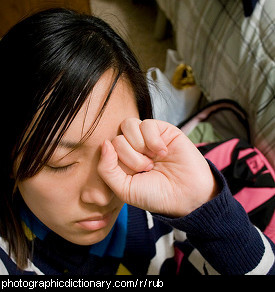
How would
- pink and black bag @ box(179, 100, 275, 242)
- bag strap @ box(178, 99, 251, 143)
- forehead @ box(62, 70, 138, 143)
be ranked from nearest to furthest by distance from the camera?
forehead @ box(62, 70, 138, 143) < pink and black bag @ box(179, 100, 275, 242) < bag strap @ box(178, 99, 251, 143)

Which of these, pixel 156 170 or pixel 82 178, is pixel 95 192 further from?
pixel 156 170

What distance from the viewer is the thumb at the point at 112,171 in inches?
21.4

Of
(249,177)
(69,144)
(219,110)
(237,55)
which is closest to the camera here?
(69,144)

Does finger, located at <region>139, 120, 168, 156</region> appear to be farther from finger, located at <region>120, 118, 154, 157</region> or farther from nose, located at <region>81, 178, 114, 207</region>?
nose, located at <region>81, 178, 114, 207</region>

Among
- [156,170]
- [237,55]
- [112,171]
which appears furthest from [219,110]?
[112,171]

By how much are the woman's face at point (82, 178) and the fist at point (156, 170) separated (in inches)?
0.9

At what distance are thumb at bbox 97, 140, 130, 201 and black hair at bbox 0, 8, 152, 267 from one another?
9cm

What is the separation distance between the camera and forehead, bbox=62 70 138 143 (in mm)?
542

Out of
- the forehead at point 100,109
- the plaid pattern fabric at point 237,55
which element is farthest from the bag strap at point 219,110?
the forehead at point 100,109

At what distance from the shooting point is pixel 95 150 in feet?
1.84

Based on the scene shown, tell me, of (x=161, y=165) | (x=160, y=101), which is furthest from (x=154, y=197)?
(x=160, y=101)

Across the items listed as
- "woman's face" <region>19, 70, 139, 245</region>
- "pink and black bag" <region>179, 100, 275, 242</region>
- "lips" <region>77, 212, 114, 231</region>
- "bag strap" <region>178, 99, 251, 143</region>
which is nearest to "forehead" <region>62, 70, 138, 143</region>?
"woman's face" <region>19, 70, 139, 245</region>

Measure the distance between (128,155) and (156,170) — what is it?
3.8 inches

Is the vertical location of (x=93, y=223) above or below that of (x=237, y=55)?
below
